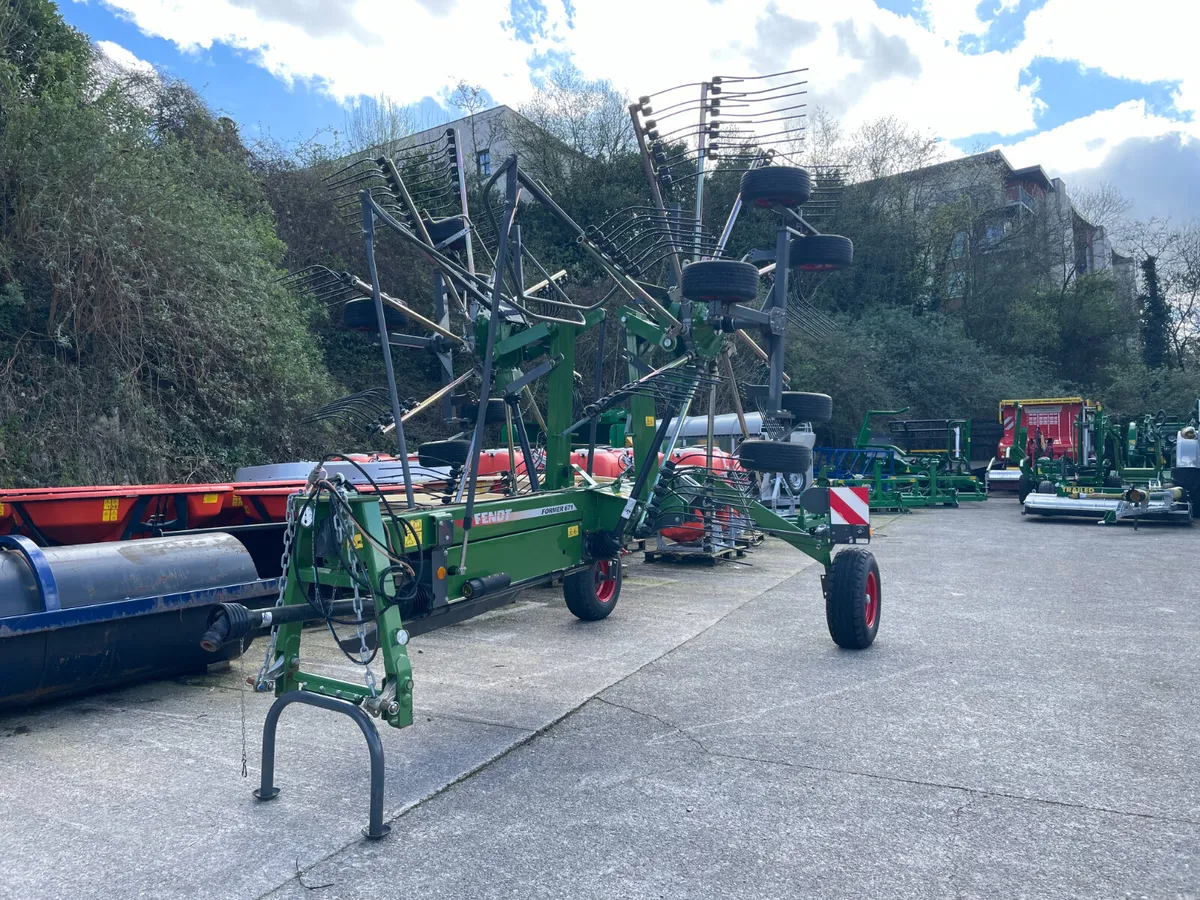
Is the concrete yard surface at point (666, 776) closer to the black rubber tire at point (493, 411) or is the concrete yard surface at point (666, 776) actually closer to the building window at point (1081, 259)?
the black rubber tire at point (493, 411)

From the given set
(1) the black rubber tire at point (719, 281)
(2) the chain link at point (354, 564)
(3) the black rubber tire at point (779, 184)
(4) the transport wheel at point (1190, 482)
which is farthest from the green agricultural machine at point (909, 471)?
(2) the chain link at point (354, 564)

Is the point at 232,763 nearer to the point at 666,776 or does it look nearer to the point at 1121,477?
the point at 666,776

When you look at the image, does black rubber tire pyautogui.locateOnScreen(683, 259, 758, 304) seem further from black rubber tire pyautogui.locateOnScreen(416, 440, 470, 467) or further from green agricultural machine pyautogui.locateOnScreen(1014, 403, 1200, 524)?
green agricultural machine pyautogui.locateOnScreen(1014, 403, 1200, 524)

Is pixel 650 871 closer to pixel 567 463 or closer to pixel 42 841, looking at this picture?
pixel 42 841

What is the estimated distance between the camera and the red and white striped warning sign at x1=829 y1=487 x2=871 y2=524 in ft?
20.8

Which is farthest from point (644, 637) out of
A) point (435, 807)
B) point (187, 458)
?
point (187, 458)

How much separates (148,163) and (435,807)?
37.2 feet

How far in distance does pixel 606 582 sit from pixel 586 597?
0.42 m

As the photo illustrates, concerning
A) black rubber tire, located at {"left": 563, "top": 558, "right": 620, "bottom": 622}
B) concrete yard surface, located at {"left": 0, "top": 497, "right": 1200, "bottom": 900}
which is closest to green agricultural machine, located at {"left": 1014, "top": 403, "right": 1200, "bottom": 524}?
concrete yard surface, located at {"left": 0, "top": 497, "right": 1200, "bottom": 900}

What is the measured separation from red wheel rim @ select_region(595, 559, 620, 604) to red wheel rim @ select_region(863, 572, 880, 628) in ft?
6.61

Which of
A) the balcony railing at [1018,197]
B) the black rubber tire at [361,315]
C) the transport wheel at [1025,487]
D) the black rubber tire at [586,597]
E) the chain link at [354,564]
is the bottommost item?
the black rubber tire at [586,597]

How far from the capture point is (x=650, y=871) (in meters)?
3.03

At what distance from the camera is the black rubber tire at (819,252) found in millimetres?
6160

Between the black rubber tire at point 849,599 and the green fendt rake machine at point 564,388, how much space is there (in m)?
0.01
